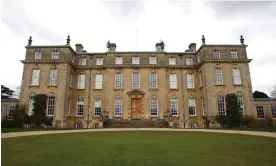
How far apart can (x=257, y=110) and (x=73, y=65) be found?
82.7 feet

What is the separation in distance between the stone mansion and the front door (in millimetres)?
126

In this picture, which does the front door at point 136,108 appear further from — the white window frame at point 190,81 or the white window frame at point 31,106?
the white window frame at point 31,106

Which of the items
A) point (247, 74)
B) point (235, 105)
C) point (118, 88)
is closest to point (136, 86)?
point (118, 88)

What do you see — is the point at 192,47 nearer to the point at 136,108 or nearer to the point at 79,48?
the point at 136,108

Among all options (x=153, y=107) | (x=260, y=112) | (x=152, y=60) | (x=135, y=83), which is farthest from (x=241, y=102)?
(x=135, y=83)

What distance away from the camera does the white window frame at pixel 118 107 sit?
78.3 feet

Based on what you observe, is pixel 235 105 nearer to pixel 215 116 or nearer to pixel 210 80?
pixel 215 116

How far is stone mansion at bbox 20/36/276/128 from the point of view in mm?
22797

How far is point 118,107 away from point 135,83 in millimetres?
3804

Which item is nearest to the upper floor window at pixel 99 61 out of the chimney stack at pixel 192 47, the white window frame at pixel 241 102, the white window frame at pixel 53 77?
the white window frame at pixel 53 77

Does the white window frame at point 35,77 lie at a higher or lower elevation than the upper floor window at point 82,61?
lower

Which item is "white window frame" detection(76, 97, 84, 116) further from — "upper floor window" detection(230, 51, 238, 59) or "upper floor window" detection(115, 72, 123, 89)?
"upper floor window" detection(230, 51, 238, 59)

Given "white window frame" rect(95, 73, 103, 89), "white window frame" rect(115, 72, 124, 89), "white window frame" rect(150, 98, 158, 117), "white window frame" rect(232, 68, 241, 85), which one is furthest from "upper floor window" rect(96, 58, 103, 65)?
"white window frame" rect(232, 68, 241, 85)

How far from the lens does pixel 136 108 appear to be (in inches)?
949
